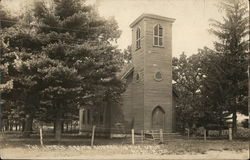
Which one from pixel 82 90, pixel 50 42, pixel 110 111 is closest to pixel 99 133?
pixel 110 111

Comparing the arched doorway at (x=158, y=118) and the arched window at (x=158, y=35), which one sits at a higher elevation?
the arched window at (x=158, y=35)

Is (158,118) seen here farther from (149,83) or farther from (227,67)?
(227,67)

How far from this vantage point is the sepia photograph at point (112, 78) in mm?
19750

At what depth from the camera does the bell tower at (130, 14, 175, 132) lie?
1036 inches

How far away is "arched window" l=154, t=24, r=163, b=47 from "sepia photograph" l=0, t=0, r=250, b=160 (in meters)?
0.10

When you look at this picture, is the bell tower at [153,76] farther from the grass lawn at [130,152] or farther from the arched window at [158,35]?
the grass lawn at [130,152]

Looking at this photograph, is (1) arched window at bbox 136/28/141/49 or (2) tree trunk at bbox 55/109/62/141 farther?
(1) arched window at bbox 136/28/141/49

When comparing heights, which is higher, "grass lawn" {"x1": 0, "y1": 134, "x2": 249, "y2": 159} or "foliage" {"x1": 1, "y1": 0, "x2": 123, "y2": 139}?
"foliage" {"x1": 1, "y1": 0, "x2": 123, "y2": 139}

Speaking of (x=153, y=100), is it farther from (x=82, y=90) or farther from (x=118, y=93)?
(x=82, y=90)

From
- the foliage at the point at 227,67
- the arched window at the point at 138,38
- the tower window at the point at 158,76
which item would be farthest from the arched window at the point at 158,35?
the foliage at the point at 227,67

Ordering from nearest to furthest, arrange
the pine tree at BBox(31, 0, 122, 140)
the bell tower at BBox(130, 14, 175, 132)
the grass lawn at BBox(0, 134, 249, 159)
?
the grass lawn at BBox(0, 134, 249, 159) → the pine tree at BBox(31, 0, 122, 140) → the bell tower at BBox(130, 14, 175, 132)

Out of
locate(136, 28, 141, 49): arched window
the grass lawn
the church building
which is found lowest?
the grass lawn

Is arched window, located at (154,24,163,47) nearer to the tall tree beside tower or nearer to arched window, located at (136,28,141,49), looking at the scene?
arched window, located at (136,28,141,49)

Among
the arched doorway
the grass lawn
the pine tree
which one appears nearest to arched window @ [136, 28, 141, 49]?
the pine tree
